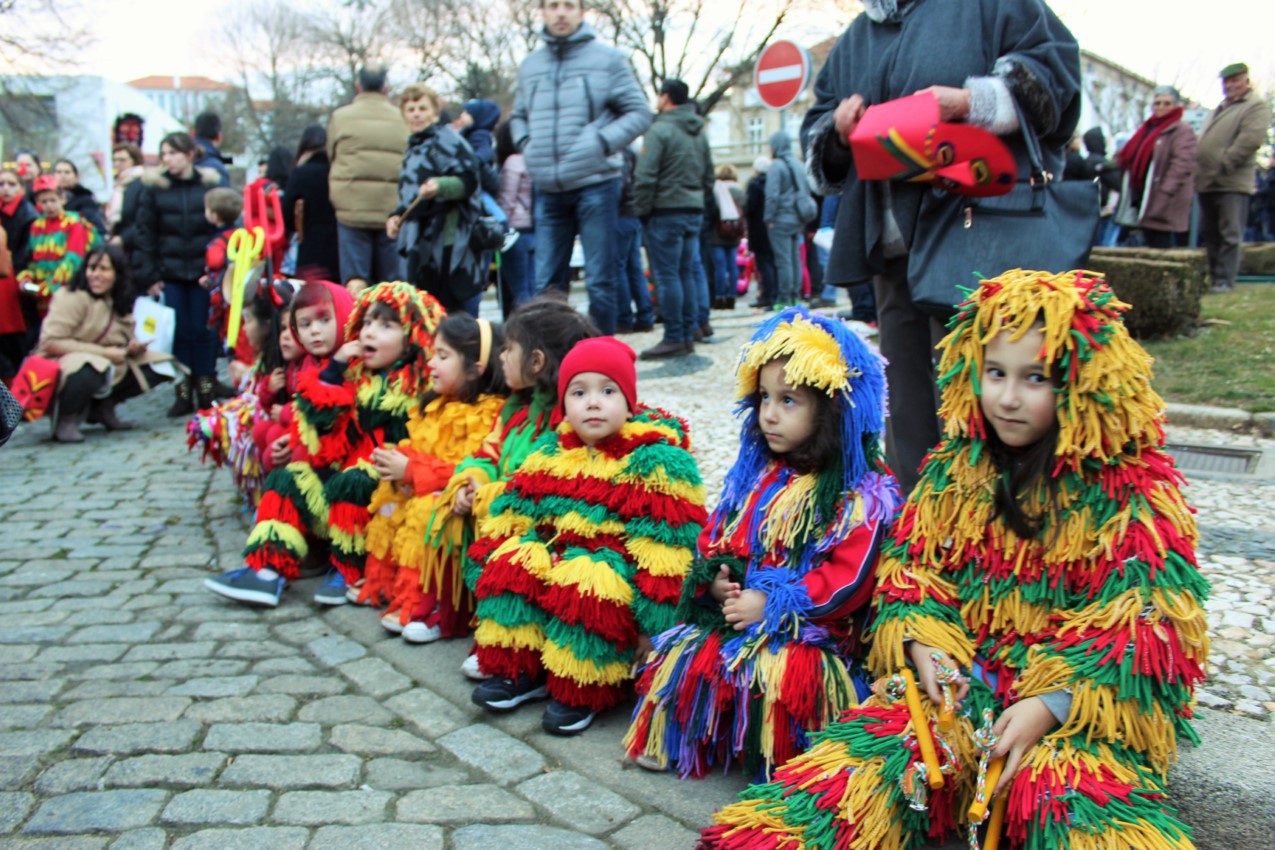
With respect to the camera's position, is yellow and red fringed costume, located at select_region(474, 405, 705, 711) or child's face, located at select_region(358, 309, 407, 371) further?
child's face, located at select_region(358, 309, 407, 371)

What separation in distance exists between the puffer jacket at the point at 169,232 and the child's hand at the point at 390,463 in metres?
5.37

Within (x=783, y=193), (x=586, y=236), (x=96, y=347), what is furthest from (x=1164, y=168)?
(x=96, y=347)

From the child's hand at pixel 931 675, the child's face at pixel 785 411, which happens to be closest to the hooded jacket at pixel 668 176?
the child's face at pixel 785 411

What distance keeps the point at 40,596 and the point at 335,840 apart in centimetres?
260

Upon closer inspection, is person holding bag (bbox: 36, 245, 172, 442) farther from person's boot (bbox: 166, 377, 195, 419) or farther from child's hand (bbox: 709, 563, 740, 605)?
child's hand (bbox: 709, 563, 740, 605)

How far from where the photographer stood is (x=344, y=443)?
4414 millimetres

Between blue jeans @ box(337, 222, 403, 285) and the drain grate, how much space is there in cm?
474

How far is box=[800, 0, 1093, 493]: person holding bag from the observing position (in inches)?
107

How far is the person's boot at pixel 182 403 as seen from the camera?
8531mm

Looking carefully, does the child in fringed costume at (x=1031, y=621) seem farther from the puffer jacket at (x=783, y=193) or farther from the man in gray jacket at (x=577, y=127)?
the puffer jacket at (x=783, y=193)

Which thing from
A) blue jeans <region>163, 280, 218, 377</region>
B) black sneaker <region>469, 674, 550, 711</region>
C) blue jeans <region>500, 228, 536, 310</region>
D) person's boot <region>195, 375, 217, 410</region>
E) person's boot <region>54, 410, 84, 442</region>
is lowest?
black sneaker <region>469, 674, 550, 711</region>

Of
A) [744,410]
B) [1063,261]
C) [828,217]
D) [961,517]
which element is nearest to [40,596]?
[744,410]

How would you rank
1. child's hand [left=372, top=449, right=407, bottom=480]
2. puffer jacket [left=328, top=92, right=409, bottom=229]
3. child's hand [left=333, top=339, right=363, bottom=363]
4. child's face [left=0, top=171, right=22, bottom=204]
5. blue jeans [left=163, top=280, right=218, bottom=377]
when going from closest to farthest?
child's hand [left=372, top=449, right=407, bottom=480] → child's hand [left=333, top=339, right=363, bottom=363] → puffer jacket [left=328, top=92, right=409, bottom=229] → blue jeans [left=163, top=280, right=218, bottom=377] → child's face [left=0, top=171, right=22, bottom=204]

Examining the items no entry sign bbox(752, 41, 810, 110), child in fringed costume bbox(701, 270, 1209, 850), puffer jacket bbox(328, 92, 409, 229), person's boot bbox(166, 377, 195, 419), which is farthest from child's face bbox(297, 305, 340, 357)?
no entry sign bbox(752, 41, 810, 110)
